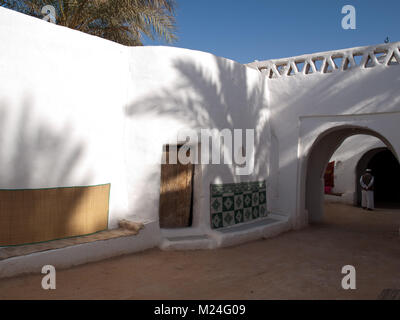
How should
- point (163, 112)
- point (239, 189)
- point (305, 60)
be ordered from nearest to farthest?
point (163, 112)
point (239, 189)
point (305, 60)

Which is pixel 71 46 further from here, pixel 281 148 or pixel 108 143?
pixel 281 148

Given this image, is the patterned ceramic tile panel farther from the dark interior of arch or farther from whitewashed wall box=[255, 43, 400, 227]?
the dark interior of arch

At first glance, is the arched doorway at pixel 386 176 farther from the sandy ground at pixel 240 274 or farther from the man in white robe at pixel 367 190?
the sandy ground at pixel 240 274

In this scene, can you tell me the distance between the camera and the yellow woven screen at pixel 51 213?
16.2 feet

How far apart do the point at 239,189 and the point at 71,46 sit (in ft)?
14.7

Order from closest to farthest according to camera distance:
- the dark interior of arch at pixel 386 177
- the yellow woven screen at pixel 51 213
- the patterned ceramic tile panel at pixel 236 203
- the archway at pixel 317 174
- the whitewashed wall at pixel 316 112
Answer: the yellow woven screen at pixel 51 213, the patterned ceramic tile panel at pixel 236 203, the whitewashed wall at pixel 316 112, the archway at pixel 317 174, the dark interior of arch at pixel 386 177

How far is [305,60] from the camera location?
337 inches

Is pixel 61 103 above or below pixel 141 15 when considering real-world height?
below

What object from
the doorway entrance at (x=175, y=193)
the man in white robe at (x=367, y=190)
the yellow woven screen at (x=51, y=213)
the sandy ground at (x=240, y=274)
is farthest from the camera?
the man in white robe at (x=367, y=190)

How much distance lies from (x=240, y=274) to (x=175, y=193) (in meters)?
2.41

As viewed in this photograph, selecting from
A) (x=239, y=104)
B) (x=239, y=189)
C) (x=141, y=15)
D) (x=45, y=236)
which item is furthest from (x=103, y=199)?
(x=141, y=15)

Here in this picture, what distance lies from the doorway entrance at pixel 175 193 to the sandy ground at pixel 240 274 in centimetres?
94

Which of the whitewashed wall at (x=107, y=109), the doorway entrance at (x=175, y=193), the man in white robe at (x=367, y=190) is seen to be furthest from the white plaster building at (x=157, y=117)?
the man in white robe at (x=367, y=190)
